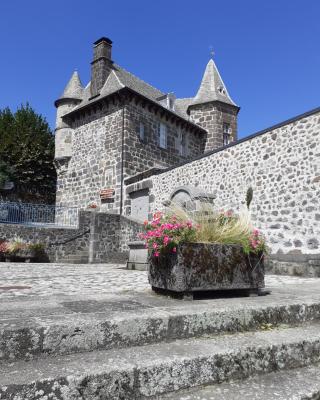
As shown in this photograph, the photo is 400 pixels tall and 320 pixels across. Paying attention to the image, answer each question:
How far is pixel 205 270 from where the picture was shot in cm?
338

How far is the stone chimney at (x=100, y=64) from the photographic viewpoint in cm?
2005

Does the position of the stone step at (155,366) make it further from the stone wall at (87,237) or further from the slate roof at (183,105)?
the slate roof at (183,105)

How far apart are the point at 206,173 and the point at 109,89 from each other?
371 inches

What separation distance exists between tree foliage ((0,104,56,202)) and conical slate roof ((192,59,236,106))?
12.2 meters

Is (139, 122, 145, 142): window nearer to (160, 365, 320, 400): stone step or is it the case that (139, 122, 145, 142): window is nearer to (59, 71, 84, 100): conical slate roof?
(59, 71, 84, 100): conical slate roof

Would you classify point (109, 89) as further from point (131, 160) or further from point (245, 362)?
point (245, 362)

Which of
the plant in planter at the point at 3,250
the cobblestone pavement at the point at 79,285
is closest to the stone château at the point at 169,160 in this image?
the cobblestone pavement at the point at 79,285

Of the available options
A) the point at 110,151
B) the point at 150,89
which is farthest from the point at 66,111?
the point at 150,89

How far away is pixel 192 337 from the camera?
2.50m

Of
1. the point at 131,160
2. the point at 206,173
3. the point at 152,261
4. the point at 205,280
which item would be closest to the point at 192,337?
the point at 205,280

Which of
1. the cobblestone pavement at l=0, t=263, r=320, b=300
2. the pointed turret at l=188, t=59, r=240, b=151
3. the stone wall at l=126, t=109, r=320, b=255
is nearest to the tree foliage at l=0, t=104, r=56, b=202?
the pointed turret at l=188, t=59, r=240, b=151

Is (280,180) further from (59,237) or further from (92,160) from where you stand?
(92,160)

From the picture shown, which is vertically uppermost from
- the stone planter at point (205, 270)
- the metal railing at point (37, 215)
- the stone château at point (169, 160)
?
the stone château at point (169, 160)

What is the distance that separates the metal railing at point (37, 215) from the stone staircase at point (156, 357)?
13113mm
